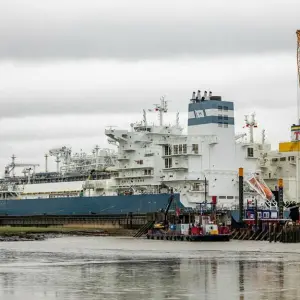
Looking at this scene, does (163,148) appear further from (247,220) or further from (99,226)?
(247,220)

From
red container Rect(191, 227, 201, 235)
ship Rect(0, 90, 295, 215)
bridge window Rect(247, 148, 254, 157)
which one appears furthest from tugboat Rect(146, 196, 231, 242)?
bridge window Rect(247, 148, 254, 157)

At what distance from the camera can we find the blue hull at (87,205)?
298ft

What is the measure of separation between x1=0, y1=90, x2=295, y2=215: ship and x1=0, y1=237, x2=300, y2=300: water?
38.2 m

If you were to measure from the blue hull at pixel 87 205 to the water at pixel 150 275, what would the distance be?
40502 mm

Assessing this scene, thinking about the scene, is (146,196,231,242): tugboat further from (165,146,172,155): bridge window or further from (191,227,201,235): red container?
(165,146,172,155): bridge window

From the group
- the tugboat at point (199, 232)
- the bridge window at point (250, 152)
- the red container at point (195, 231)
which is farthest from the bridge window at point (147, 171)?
the red container at point (195, 231)

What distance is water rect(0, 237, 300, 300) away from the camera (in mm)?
27891

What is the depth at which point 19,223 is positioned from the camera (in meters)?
111

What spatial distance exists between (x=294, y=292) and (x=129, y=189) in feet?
226

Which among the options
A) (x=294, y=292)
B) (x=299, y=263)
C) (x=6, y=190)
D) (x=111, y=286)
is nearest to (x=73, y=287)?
(x=111, y=286)

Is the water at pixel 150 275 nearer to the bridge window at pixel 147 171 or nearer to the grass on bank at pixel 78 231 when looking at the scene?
the grass on bank at pixel 78 231

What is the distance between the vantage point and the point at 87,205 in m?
100

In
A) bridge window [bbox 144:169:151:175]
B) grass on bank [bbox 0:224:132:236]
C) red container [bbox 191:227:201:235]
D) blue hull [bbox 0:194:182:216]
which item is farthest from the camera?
bridge window [bbox 144:169:151:175]

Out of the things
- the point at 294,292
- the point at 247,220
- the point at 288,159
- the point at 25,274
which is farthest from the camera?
the point at 288,159
